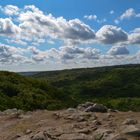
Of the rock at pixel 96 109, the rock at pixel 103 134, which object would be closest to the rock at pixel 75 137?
the rock at pixel 103 134

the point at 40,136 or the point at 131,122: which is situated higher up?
the point at 131,122

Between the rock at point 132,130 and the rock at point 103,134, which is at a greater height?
the rock at point 132,130

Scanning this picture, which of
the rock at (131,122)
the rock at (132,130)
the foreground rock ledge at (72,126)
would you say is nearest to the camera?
the rock at (132,130)

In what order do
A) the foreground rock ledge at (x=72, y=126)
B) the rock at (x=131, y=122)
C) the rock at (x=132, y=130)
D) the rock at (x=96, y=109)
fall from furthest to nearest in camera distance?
the rock at (x=96, y=109)
the rock at (x=131, y=122)
the foreground rock ledge at (x=72, y=126)
the rock at (x=132, y=130)

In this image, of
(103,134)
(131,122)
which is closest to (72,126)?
(103,134)

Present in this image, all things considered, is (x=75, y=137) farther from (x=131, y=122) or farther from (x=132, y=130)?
(x=131, y=122)

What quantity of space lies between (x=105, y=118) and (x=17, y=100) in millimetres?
34369

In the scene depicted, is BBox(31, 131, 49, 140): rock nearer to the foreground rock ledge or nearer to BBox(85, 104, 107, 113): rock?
the foreground rock ledge

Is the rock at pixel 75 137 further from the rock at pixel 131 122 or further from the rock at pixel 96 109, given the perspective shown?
the rock at pixel 96 109

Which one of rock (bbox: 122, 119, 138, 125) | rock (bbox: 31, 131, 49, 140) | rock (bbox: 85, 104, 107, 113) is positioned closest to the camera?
rock (bbox: 31, 131, 49, 140)

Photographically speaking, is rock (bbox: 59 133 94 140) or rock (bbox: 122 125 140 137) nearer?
rock (bbox: 122 125 140 137)

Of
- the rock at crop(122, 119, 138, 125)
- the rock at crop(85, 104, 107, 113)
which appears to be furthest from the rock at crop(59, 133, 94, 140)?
the rock at crop(85, 104, 107, 113)

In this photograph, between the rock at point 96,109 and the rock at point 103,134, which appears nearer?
the rock at point 103,134

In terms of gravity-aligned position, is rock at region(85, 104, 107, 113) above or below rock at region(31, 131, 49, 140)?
above
